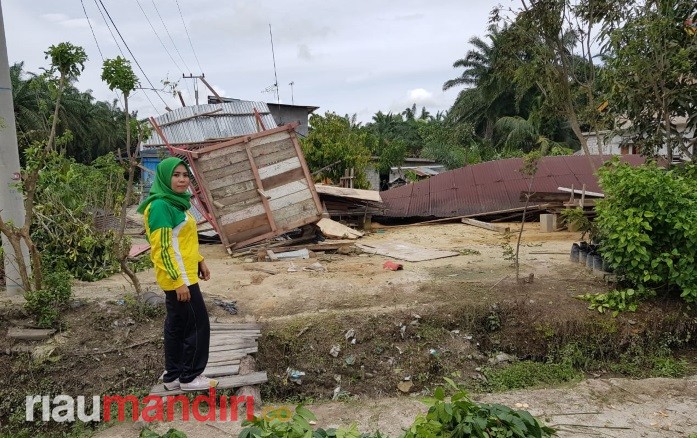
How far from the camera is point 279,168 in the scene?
980 centimetres

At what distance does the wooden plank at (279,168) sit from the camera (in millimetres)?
9617

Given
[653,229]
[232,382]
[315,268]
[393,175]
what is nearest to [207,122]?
[315,268]

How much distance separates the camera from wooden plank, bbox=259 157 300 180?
9.62m

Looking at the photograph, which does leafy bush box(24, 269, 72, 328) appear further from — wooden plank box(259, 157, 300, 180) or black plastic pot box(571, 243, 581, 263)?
black plastic pot box(571, 243, 581, 263)

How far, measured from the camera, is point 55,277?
18.3 ft

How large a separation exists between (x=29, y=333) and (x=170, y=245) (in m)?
2.52

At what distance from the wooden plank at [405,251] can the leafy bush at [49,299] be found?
5170 millimetres

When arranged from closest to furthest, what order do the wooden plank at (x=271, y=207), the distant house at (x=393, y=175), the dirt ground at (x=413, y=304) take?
the dirt ground at (x=413, y=304) < the wooden plank at (x=271, y=207) < the distant house at (x=393, y=175)

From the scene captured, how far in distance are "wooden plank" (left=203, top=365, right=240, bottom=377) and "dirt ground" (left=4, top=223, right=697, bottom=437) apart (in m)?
0.57

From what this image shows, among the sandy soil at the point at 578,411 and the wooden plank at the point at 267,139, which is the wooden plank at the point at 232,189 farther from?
the sandy soil at the point at 578,411

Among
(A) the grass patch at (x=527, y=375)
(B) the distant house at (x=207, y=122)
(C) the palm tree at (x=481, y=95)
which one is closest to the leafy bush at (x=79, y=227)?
(A) the grass patch at (x=527, y=375)

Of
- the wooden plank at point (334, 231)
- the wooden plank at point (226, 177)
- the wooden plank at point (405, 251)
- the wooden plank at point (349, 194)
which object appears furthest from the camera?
the wooden plank at point (349, 194)

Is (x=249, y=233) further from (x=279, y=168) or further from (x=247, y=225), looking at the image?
(x=279, y=168)

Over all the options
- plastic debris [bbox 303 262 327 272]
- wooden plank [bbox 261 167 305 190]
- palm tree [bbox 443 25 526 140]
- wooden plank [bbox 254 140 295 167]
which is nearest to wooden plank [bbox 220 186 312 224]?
wooden plank [bbox 261 167 305 190]
